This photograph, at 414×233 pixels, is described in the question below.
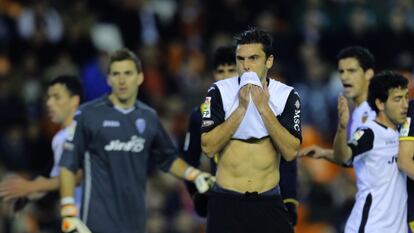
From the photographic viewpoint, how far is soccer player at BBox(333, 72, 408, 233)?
30.0ft

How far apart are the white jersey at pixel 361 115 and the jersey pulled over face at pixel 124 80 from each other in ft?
6.48

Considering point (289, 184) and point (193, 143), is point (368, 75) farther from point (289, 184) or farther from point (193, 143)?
point (193, 143)

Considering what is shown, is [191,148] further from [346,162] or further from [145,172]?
[346,162]

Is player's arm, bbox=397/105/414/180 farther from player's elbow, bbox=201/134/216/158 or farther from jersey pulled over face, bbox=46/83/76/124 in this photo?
jersey pulled over face, bbox=46/83/76/124

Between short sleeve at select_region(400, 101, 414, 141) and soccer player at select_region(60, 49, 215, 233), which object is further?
soccer player at select_region(60, 49, 215, 233)

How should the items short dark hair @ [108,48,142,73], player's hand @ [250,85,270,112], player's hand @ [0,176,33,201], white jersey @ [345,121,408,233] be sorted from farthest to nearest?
short dark hair @ [108,48,142,73] → player's hand @ [0,176,33,201] → white jersey @ [345,121,408,233] → player's hand @ [250,85,270,112]

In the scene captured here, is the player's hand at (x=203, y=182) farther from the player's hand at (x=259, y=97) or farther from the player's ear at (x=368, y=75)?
the player's hand at (x=259, y=97)

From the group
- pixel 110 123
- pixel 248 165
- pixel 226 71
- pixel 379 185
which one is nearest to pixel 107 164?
pixel 110 123

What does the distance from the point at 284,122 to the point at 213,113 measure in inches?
21.1

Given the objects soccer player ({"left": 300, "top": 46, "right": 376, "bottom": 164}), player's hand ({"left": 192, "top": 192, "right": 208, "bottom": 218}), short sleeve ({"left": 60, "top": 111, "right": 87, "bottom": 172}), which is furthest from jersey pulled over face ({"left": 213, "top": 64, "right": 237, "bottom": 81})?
short sleeve ({"left": 60, "top": 111, "right": 87, "bottom": 172})

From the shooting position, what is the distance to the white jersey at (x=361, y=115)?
32.3 ft

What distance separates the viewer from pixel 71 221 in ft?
31.4

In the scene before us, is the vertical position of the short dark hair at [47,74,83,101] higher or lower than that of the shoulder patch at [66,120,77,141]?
higher

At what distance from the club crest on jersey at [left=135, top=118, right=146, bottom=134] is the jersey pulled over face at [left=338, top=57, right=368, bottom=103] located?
1832mm
